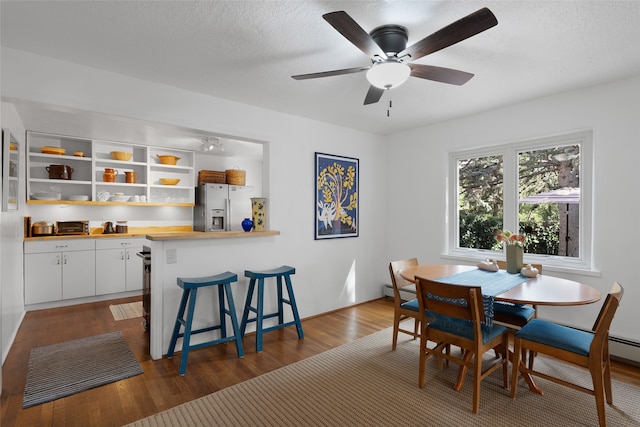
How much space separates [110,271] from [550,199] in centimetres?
572

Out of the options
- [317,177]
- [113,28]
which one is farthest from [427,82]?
[113,28]

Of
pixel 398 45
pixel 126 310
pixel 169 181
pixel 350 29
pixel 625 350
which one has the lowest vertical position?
pixel 126 310

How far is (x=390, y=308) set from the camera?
14.7 ft

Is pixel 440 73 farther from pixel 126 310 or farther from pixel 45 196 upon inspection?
pixel 45 196

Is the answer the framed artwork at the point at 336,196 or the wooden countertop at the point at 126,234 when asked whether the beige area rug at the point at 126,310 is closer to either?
the wooden countertop at the point at 126,234

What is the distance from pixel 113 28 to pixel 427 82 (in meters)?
2.40

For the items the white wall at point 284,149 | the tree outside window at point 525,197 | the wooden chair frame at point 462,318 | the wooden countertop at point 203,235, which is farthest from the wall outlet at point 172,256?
the tree outside window at point 525,197

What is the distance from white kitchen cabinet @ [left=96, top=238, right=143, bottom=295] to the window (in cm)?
460

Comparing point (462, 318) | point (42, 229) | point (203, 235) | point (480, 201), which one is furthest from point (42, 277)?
point (480, 201)

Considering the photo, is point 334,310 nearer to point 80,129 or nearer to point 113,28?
point 113,28

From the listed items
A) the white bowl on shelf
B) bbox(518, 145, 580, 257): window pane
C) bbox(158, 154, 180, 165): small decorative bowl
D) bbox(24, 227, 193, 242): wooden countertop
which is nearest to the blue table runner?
bbox(518, 145, 580, 257): window pane

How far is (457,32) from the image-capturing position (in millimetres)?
1745

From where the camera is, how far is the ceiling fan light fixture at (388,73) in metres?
2.01

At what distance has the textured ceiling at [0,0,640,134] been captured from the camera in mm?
1898
